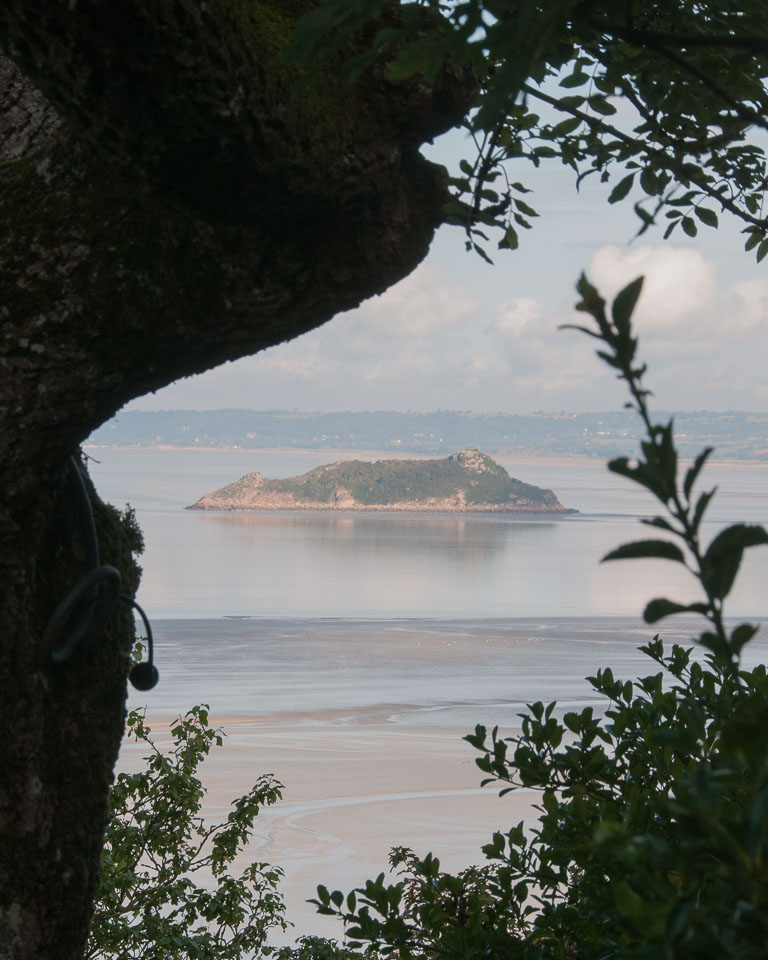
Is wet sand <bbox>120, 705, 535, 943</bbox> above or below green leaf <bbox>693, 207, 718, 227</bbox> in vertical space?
below

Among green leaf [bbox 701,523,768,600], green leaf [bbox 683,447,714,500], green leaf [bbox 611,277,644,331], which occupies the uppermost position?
green leaf [bbox 611,277,644,331]

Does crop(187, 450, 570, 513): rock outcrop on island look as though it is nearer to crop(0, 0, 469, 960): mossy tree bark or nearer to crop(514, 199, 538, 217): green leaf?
crop(514, 199, 538, 217): green leaf

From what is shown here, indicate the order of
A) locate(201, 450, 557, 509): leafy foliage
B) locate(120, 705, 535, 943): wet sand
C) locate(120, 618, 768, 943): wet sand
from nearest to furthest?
locate(120, 705, 535, 943): wet sand, locate(120, 618, 768, 943): wet sand, locate(201, 450, 557, 509): leafy foliage

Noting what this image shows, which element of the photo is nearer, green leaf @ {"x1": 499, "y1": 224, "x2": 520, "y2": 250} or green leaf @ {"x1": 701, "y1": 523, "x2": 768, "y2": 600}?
green leaf @ {"x1": 701, "y1": 523, "x2": 768, "y2": 600}

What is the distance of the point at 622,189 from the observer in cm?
345

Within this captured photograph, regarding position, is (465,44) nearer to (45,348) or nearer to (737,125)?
(45,348)

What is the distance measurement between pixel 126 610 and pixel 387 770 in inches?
391

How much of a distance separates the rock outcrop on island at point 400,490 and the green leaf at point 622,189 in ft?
134

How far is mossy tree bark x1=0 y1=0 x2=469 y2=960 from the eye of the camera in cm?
182

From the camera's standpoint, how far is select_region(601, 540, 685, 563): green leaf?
78 cm

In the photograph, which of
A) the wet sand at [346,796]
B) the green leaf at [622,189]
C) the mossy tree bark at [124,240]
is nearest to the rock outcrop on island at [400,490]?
the wet sand at [346,796]

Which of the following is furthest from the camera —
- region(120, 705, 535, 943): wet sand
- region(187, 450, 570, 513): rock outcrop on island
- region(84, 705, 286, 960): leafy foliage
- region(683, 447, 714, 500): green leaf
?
region(187, 450, 570, 513): rock outcrop on island

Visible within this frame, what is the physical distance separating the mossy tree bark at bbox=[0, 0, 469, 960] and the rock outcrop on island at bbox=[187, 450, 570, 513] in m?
41.7

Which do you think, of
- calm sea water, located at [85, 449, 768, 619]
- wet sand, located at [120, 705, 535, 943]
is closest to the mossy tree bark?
wet sand, located at [120, 705, 535, 943]
